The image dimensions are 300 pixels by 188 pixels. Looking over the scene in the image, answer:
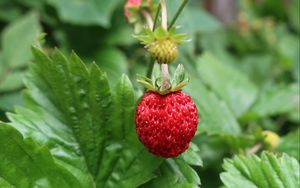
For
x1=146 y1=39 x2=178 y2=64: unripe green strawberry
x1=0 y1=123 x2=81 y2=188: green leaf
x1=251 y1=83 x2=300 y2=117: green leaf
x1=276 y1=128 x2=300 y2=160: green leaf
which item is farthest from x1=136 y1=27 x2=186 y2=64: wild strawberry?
x1=251 y1=83 x2=300 y2=117: green leaf

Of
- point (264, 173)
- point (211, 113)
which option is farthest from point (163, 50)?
point (211, 113)

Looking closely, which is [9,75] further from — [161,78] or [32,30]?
[161,78]

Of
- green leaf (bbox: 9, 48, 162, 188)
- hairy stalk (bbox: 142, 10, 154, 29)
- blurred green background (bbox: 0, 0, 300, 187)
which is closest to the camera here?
green leaf (bbox: 9, 48, 162, 188)

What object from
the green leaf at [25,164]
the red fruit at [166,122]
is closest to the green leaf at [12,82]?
the green leaf at [25,164]

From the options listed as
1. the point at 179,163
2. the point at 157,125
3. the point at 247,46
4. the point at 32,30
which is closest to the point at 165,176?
the point at 179,163

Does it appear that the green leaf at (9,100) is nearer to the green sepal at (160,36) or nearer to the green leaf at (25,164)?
the green leaf at (25,164)

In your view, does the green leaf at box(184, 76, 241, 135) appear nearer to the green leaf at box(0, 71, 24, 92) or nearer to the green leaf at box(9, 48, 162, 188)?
the green leaf at box(9, 48, 162, 188)
